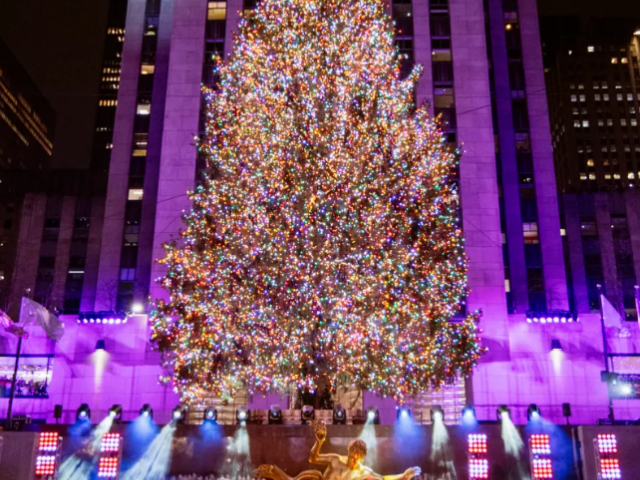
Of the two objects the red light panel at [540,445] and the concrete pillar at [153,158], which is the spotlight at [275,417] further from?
the concrete pillar at [153,158]

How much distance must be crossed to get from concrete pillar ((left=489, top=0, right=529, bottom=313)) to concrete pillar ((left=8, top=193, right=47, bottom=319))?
44.4m

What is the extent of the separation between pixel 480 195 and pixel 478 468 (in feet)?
55.2

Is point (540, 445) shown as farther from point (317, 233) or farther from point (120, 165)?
point (120, 165)

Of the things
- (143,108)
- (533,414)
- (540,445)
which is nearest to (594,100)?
(143,108)

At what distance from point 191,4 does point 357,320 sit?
23.9 meters

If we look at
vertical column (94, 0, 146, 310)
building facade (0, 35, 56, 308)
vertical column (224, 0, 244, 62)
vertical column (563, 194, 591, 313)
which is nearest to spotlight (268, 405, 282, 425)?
vertical column (94, 0, 146, 310)

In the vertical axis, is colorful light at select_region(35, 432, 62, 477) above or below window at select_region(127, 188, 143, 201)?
below

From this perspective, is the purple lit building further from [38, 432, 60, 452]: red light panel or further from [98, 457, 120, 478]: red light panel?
[38, 432, 60, 452]: red light panel

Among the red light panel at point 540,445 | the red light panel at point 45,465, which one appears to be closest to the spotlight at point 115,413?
the red light panel at point 45,465

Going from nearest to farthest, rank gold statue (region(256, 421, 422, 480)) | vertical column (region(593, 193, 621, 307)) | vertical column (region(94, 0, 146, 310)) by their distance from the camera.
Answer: gold statue (region(256, 421, 422, 480)) → vertical column (region(94, 0, 146, 310)) → vertical column (region(593, 193, 621, 307))

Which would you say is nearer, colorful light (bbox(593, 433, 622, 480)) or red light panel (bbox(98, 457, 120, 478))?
colorful light (bbox(593, 433, 622, 480))

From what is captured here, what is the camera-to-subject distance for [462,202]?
3209 centimetres

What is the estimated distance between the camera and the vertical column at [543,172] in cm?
3975

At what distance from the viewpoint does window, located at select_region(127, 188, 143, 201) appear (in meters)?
40.9
